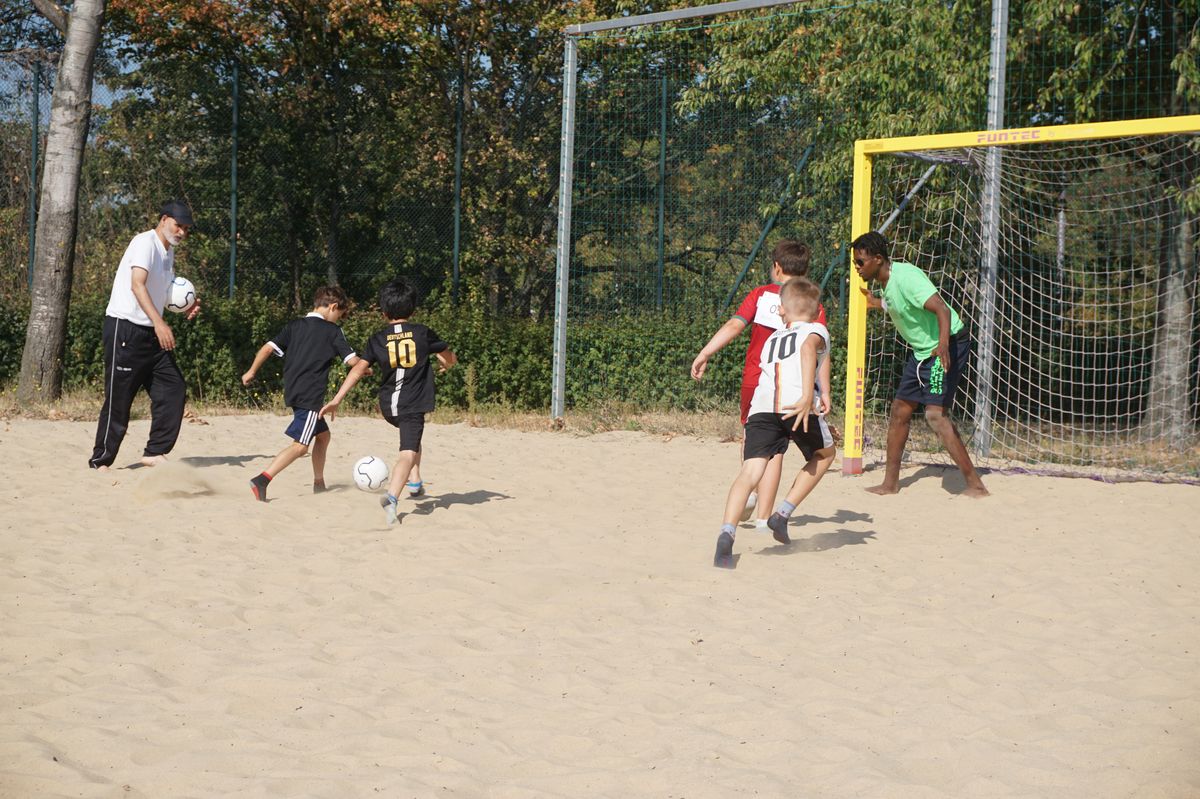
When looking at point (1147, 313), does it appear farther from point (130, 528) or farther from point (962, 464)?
point (130, 528)

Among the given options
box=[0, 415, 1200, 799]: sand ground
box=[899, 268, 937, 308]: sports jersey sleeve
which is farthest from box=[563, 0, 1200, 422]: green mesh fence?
box=[0, 415, 1200, 799]: sand ground

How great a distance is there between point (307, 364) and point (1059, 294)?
697 centimetres

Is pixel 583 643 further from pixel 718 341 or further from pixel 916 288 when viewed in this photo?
pixel 916 288

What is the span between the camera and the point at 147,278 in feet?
26.9

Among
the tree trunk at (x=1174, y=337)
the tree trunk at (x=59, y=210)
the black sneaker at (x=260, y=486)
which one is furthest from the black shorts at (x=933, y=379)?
the tree trunk at (x=59, y=210)

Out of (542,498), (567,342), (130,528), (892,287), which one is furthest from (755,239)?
(130,528)

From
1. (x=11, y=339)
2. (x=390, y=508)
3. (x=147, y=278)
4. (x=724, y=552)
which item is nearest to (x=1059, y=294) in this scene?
(x=724, y=552)

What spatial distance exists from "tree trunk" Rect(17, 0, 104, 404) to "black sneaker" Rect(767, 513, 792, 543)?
8316 mm

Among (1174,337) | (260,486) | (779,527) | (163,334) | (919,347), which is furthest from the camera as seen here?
(1174,337)

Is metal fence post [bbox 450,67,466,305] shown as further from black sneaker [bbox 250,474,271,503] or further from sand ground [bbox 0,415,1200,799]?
black sneaker [bbox 250,474,271,503]

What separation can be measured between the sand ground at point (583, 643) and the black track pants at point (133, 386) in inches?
11.3

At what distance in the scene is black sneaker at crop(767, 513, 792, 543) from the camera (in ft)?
21.3

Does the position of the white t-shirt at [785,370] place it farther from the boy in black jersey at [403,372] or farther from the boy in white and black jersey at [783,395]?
the boy in black jersey at [403,372]

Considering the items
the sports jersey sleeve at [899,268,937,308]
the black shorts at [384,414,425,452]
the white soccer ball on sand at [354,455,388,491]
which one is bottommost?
the white soccer ball on sand at [354,455,388,491]
